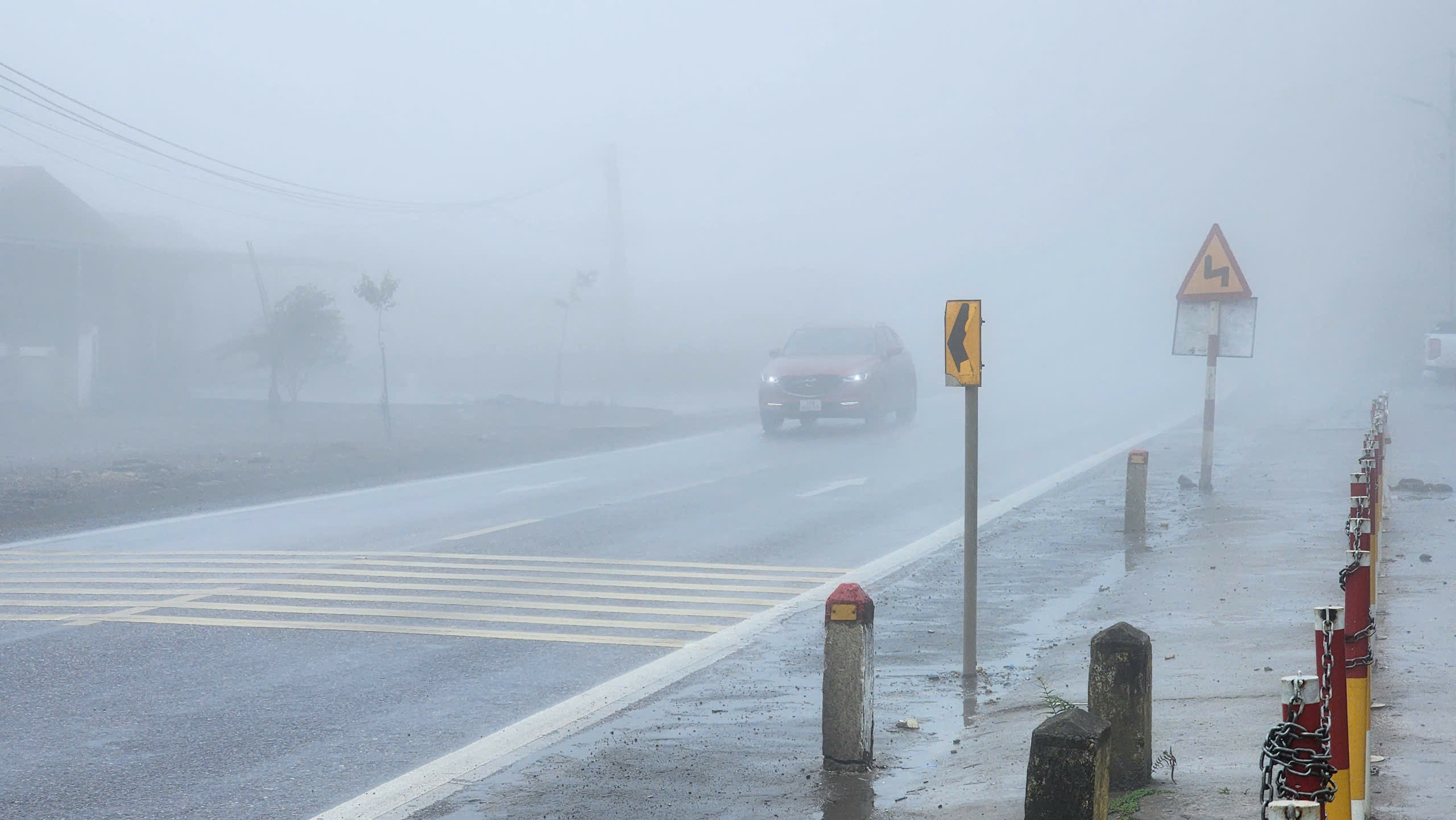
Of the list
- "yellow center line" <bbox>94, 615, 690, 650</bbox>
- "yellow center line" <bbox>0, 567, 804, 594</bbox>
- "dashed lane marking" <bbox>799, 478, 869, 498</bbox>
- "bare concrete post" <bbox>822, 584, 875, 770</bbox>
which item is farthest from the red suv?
"bare concrete post" <bbox>822, 584, 875, 770</bbox>

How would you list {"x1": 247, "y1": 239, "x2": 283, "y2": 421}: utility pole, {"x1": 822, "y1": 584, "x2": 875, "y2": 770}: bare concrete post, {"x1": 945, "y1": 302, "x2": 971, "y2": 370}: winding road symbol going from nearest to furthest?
{"x1": 822, "y1": 584, "x2": 875, "y2": 770}: bare concrete post → {"x1": 945, "y1": 302, "x2": 971, "y2": 370}: winding road symbol → {"x1": 247, "y1": 239, "x2": 283, "y2": 421}: utility pole

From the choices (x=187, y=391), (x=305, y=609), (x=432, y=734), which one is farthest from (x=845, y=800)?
(x=187, y=391)

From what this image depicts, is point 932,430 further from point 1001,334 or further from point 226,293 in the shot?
point 1001,334

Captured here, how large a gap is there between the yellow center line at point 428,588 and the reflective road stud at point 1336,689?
6285 mm

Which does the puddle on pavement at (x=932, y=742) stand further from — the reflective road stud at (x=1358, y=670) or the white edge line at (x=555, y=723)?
the reflective road stud at (x=1358, y=670)

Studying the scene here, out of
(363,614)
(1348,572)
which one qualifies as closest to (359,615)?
(363,614)

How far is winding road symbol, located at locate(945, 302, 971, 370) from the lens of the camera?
714cm

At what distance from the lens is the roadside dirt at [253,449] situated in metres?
16.3

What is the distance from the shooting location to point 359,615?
9.18 m

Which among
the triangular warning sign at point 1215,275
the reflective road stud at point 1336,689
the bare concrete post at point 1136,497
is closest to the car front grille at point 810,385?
the triangular warning sign at point 1215,275

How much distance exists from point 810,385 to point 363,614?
1700cm

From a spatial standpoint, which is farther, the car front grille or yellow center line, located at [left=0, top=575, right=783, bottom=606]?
the car front grille

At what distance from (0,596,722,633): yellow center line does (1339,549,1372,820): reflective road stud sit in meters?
5.03

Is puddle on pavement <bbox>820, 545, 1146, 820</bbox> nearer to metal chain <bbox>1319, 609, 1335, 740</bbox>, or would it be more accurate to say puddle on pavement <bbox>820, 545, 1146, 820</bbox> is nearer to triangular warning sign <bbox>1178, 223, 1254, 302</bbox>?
metal chain <bbox>1319, 609, 1335, 740</bbox>
